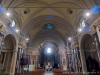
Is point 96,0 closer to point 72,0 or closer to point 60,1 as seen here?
point 72,0

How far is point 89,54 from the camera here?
11891 mm

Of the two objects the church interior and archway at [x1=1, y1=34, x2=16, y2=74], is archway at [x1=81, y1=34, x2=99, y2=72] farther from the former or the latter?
archway at [x1=1, y1=34, x2=16, y2=74]

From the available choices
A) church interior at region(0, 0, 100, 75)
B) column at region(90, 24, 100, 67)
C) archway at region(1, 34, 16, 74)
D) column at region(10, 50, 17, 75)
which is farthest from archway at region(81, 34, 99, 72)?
archway at region(1, 34, 16, 74)

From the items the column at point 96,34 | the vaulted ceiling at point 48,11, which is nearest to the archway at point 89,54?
the vaulted ceiling at point 48,11

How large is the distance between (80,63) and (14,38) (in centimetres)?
826

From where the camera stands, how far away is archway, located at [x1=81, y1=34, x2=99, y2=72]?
1104cm

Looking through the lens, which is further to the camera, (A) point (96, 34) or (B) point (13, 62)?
(B) point (13, 62)

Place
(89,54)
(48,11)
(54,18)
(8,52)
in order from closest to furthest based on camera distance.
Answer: (8,52), (89,54), (48,11), (54,18)

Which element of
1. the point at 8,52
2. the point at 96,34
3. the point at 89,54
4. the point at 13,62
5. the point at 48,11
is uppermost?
the point at 48,11

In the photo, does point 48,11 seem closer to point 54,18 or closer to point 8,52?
point 54,18

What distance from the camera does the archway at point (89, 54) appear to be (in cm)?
1104

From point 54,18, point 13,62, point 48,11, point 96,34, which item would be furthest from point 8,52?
point 96,34

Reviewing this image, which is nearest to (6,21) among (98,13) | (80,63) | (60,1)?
(60,1)

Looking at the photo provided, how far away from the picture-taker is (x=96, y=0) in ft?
25.8
